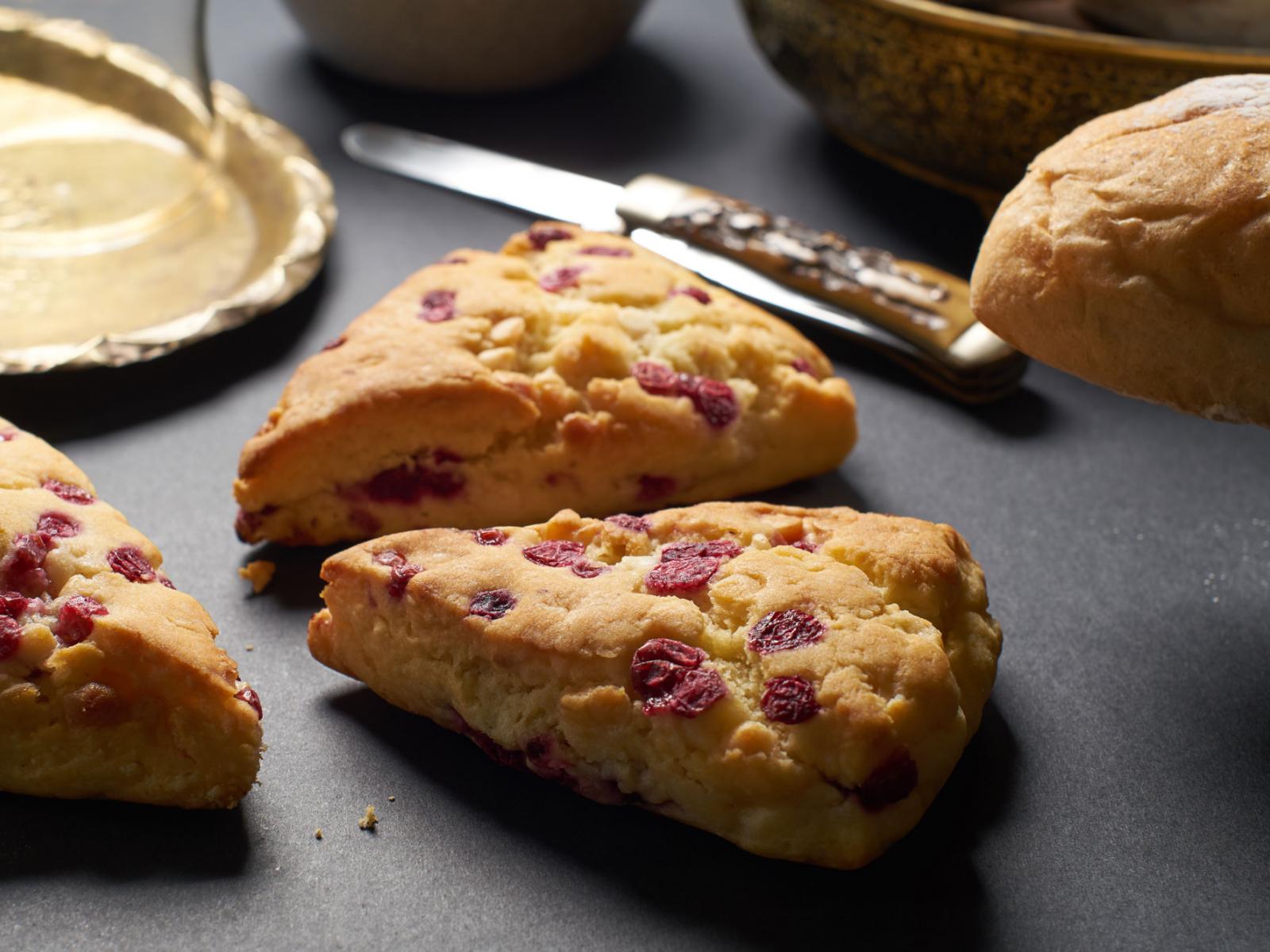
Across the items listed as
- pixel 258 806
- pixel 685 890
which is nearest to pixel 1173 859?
pixel 685 890

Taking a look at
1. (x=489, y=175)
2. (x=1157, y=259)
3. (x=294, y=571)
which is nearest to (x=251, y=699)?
(x=294, y=571)

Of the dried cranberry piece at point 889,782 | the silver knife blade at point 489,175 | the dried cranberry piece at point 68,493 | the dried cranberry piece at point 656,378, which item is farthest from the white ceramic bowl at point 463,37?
the dried cranberry piece at point 889,782

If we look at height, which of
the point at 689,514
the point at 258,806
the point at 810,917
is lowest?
the point at 258,806

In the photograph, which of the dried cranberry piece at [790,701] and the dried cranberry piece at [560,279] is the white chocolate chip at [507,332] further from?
the dried cranberry piece at [790,701]

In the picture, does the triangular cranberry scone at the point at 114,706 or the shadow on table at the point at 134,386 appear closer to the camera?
the triangular cranberry scone at the point at 114,706

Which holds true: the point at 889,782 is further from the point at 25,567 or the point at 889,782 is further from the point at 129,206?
the point at 129,206

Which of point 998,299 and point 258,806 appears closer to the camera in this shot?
point 258,806

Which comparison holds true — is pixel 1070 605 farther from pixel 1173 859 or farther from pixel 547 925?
pixel 547 925
